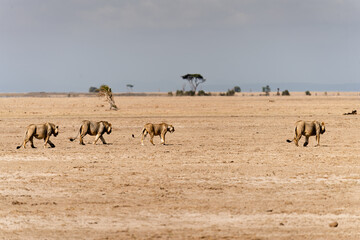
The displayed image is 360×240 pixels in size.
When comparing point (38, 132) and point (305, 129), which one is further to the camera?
point (305, 129)

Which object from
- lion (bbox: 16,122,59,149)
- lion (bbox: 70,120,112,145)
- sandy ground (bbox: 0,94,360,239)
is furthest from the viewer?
lion (bbox: 70,120,112,145)

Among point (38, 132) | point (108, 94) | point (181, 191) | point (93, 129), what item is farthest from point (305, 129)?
point (108, 94)

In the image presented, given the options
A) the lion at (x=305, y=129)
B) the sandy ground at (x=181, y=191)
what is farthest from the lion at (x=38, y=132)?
the lion at (x=305, y=129)

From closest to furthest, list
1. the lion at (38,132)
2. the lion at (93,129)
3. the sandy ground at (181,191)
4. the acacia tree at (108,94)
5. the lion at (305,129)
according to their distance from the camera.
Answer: the sandy ground at (181,191) < the lion at (38,132) < the lion at (305,129) < the lion at (93,129) < the acacia tree at (108,94)

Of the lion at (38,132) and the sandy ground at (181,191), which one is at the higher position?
the lion at (38,132)

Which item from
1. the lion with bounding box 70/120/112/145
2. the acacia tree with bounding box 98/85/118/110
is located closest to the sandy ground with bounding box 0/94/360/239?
the lion with bounding box 70/120/112/145

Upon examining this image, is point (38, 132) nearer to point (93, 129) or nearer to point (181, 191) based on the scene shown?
point (93, 129)

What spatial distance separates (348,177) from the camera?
15.8 m

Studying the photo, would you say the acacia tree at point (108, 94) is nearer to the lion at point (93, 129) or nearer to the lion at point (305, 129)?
the lion at point (93, 129)

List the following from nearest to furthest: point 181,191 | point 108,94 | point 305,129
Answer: point 181,191, point 305,129, point 108,94

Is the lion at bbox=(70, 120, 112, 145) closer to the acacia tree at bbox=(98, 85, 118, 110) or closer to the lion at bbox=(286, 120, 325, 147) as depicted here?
the lion at bbox=(286, 120, 325, 147)

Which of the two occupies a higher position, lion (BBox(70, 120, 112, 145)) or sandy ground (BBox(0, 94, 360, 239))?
lion (BBox(70, 120, 112, 145))

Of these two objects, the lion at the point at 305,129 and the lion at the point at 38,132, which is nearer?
the lion at the point at 38,132

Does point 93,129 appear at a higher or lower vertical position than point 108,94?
lower
